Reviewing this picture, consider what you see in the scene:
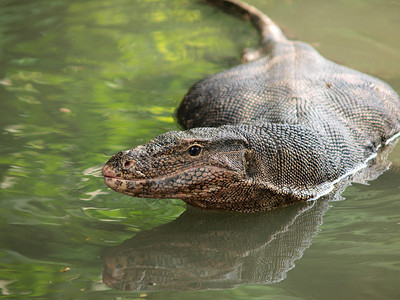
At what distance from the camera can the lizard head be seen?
5145mm

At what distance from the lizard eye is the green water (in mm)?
732

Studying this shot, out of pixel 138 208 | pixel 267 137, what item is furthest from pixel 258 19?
pixel 138 208

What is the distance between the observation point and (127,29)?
11.6 m

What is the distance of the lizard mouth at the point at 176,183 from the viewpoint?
16.8ft

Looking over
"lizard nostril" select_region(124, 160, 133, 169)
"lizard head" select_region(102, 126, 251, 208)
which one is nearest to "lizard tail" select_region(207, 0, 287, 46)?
"lizard head" select_region(102, 126, 251, 208)

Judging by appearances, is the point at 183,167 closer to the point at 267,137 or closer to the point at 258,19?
the point at 267,137

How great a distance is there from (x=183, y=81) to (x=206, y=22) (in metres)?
3.06

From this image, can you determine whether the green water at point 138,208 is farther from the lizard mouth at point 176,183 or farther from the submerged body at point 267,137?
the lizard mouth at point 176,183

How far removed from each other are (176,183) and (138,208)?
0.77 metres

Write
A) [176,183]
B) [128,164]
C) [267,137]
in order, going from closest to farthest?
[128,164]
[176,183]
[267,137]

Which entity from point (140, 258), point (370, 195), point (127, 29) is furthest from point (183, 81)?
point (140, 258)

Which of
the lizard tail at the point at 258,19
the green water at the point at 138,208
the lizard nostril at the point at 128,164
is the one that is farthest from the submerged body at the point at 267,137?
the lizard tail at the point at 258,19

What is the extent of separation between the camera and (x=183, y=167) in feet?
17.3

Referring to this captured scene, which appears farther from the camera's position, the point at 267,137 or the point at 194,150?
the point at 267,137
